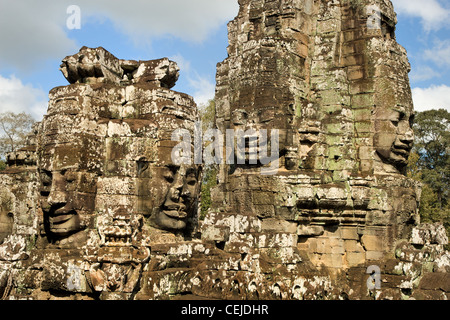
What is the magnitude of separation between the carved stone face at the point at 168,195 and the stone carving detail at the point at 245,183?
17mm

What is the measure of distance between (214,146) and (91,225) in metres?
4.73

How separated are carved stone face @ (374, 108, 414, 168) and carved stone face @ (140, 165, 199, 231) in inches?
182

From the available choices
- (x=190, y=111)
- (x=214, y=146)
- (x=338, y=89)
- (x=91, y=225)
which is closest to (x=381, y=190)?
(x=338, y=89)

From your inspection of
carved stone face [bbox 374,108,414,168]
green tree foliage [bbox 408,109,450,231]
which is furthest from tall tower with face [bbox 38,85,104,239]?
green tree foliage [bbox 408,109,450,231]

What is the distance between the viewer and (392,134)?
9984 millimetres

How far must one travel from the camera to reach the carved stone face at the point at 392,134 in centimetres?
1000

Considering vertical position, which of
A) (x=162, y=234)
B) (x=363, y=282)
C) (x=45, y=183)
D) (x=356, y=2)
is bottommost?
(x=363, y=282)

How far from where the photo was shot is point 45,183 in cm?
673

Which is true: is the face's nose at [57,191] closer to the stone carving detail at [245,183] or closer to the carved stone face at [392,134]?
the stone carving detail at [245,183]

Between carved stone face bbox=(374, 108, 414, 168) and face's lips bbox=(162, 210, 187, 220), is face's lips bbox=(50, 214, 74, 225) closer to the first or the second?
face's lips bbox=(162, 210, 187, 220)

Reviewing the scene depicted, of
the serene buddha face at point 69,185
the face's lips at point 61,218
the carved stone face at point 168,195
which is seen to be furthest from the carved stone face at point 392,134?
the face's lips at point 61,218

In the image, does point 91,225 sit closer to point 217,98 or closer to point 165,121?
point 165,121

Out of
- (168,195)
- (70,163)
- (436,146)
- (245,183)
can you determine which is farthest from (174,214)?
(436,146)

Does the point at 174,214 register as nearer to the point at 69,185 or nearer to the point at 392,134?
the point at 69,185
